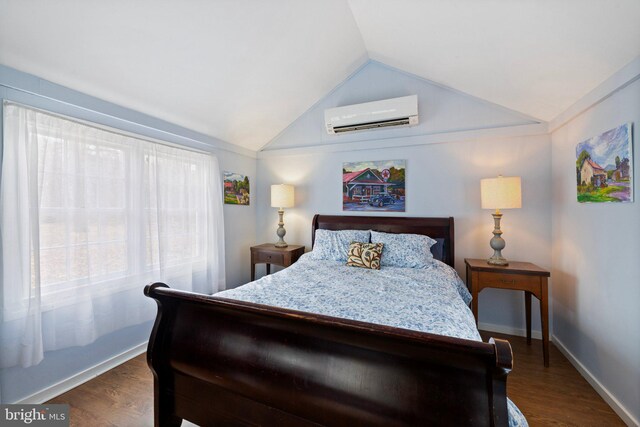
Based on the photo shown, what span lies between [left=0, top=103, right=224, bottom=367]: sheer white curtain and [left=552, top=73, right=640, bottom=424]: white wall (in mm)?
3482

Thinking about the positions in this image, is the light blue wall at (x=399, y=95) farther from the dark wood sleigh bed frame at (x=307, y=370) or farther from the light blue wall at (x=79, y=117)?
the dark wood sleigh bed frame at (x=307, y=370)

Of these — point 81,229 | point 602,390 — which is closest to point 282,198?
point 81,229

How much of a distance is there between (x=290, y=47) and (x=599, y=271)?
10.0ft

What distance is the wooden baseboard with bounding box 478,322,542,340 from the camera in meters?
2.59

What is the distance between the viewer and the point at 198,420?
1.29 meters

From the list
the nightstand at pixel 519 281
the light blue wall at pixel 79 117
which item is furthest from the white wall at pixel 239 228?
the nightstand at pixel 519 281

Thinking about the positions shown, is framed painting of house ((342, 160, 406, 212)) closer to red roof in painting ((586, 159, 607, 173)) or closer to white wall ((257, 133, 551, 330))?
white wall ((257, 133, 551, 330))

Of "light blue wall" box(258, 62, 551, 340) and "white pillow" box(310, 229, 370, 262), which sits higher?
"light blue wall" box(258, 62, 551, 340)

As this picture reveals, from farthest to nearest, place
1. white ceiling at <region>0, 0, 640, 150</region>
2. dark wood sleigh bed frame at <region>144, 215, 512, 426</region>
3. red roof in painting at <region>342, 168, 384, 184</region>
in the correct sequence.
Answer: red roof in painting at <region>342, 168, 384, 184</region> < white ceiling at <region>0, 0, 640, 150</region> < dark wood sleigh bed frame at <region>144, 215, 512, 426</region>

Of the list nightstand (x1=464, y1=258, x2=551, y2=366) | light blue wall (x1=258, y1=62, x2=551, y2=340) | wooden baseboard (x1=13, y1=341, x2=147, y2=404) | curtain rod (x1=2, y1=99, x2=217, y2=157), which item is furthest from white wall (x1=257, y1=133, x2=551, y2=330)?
wooden baseboard (x1=13, y1=341, x2=147, y2=404)

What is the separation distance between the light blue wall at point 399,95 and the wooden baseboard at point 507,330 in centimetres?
209

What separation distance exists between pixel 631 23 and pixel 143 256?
3.68 m

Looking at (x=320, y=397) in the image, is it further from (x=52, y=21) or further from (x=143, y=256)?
Result: (x=52, y=21)

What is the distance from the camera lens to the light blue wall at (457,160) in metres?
2.61
